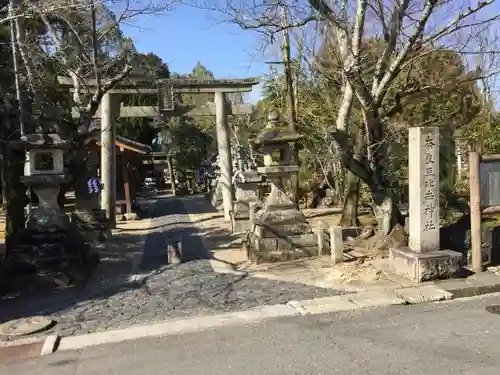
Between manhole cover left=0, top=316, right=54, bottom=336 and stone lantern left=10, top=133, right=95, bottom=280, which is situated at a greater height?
stone lantern left=10, top=133, right=95, bottom=280

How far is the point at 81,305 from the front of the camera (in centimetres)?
750

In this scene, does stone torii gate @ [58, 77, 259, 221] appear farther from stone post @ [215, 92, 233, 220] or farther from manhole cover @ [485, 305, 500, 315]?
manhole cover @ [485, 305, 500, 315]

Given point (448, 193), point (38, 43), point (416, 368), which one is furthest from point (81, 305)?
point (448, 193)

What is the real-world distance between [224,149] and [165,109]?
132 inches

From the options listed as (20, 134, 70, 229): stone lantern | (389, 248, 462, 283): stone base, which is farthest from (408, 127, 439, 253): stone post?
(20, 134, 70, 229): stone lantern

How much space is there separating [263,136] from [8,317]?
6.03m

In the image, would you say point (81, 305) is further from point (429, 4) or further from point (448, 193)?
point (448, 193)

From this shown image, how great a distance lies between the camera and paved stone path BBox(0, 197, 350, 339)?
682 cm

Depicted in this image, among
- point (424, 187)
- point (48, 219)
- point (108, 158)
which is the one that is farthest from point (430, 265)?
point (108, 158)

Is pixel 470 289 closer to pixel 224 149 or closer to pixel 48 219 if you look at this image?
pixel 48 219

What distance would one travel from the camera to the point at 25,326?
6512mm

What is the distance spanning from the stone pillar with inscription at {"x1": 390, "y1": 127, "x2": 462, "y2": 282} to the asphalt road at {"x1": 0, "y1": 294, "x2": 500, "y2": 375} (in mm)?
1369

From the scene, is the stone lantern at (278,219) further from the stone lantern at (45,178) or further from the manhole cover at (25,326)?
the manhole cover at (25,326)

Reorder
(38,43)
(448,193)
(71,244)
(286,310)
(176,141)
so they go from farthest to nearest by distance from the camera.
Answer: (176,141) → (448,193) → (38,43) → (71,244) → (286,310)
